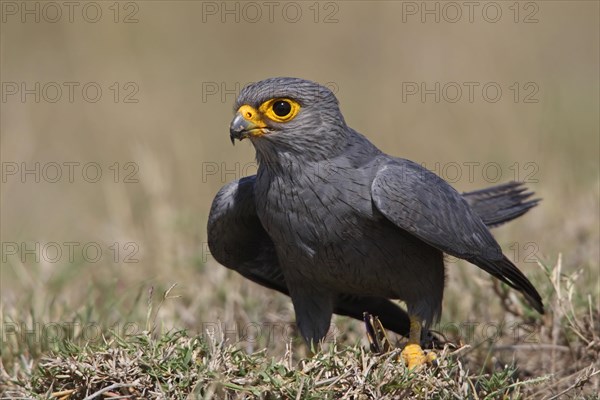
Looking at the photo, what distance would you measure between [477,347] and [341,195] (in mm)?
1155

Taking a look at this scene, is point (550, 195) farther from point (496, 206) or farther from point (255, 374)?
point (255, 374)

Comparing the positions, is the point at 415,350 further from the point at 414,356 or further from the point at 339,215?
the point at 339,215

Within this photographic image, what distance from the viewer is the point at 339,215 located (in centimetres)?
429

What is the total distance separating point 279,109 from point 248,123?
0.53 feet

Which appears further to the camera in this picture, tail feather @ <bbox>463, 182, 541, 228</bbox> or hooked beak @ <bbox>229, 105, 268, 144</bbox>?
tail feather @ <bbox>463, 182, 541, 228</bbox>

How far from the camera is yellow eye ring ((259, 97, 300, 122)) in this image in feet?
14.4

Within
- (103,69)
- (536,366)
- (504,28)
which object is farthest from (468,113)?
(536,366)

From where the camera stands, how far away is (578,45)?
11.3m

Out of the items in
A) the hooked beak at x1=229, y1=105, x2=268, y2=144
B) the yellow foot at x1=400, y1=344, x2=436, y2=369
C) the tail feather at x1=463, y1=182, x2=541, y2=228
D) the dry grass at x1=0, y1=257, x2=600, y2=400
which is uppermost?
the hooked beak at x1=229, y1=105, x2=268, y2=144

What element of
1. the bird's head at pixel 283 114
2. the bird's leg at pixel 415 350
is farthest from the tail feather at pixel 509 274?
the bird's head at pixel 283 114

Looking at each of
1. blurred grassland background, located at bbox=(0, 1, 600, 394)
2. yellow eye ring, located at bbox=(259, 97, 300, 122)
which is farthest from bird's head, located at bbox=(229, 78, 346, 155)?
blurred grassland background, located at bbox=(0, 1, 600, 394)

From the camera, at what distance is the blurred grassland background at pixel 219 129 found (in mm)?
5730

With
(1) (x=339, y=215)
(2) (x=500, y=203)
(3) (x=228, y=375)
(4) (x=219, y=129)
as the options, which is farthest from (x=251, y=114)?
(4) (x=219, y=129)

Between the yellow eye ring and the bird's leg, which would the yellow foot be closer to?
the bird's leg
